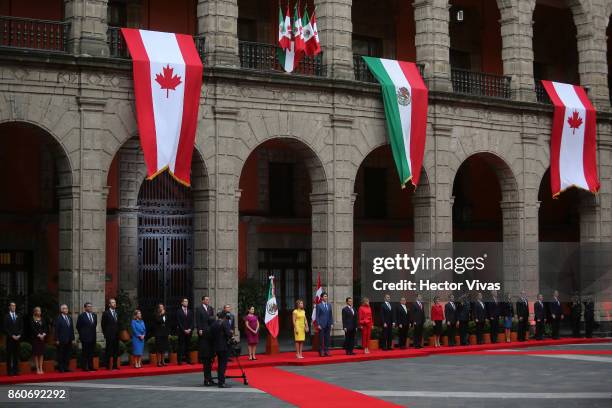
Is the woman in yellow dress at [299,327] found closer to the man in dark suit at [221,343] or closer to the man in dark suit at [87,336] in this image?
the man in dark suit at [221,343]

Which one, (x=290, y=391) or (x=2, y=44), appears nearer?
(x=290, y=391)

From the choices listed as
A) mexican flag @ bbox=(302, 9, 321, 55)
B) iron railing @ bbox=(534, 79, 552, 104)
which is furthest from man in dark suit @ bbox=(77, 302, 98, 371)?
iron railing @ bbox=(534, 79, 552, 104)

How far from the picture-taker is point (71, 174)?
26.2 metres

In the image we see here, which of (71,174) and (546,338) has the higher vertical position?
(71,174)

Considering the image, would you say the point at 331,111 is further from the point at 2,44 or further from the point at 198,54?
the point at 2,44

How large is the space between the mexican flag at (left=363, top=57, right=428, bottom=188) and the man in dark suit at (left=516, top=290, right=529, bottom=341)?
498 centimetres

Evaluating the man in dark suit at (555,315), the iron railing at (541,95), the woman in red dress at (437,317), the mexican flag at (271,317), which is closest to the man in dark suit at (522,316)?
the man in dark suit at (555,315)

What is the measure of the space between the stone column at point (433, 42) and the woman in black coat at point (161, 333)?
12.3 metres

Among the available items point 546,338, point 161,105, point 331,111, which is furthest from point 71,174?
point 546,338

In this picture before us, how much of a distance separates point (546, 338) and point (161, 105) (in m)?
14.9

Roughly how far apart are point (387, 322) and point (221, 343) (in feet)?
28.4

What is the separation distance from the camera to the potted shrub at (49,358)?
24.1 metres

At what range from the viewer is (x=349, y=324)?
27719 mm

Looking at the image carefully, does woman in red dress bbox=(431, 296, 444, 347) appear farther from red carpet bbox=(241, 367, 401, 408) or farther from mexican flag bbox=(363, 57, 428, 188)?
red carpet bbox=(241, 367, 401, 408)
